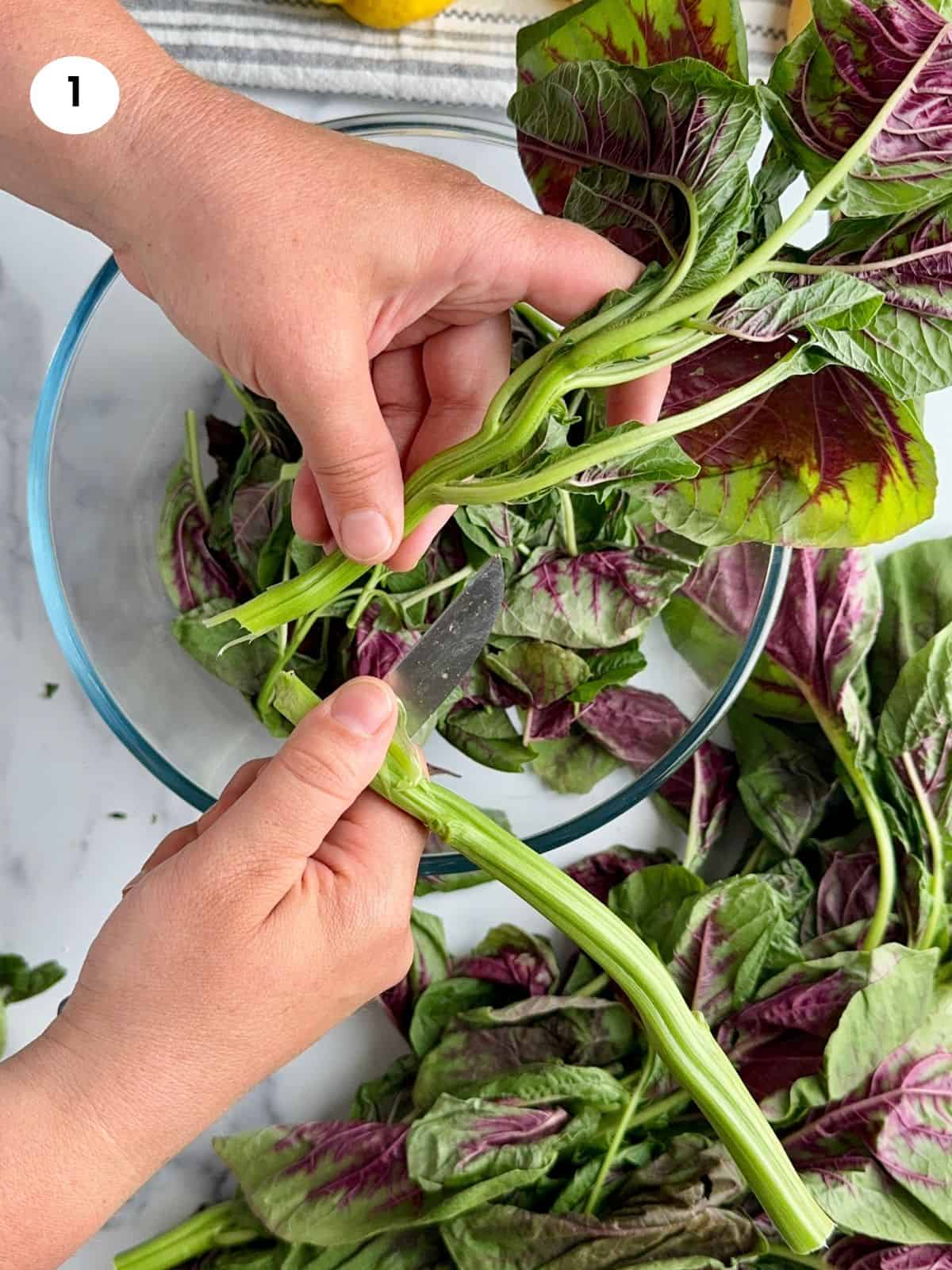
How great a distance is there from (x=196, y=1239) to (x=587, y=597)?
2.05ft

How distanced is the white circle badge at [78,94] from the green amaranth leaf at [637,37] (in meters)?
0.26

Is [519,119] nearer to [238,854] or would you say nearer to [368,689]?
[368,689]

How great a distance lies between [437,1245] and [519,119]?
852 millimetres

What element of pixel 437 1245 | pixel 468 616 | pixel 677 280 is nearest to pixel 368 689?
pixel 468 616

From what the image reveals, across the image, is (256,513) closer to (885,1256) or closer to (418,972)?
(418,972)

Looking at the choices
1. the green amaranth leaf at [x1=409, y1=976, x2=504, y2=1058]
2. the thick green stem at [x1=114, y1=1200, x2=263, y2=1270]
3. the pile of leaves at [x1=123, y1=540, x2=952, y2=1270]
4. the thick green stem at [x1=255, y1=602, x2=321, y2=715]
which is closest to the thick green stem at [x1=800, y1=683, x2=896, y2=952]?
the pile of leaves at [x1=123, y1=540, x2=952, y2=1270]

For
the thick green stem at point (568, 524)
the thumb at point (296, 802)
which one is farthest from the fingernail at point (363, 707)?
the thick green stem at point (568, 524)

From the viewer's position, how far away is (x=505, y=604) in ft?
3.05

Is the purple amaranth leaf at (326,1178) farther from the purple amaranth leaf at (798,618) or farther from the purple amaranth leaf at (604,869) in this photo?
the purple amaranth leaf at (798,618)

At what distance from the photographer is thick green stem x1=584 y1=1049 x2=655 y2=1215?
0.95 metres

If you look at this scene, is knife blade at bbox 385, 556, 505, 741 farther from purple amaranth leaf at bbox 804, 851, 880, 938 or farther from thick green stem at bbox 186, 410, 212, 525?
purple amaranth leaf at bbox 804, 851, 880, 938

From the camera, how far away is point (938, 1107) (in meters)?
0.94

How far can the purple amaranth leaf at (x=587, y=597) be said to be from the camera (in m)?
0.93

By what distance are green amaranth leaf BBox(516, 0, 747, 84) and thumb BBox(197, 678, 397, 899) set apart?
0.43m
